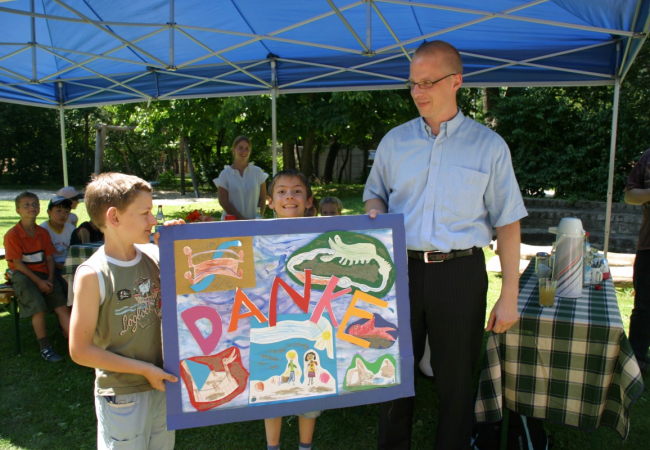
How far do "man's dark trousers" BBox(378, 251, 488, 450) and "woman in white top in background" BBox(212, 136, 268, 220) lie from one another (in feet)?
11.7

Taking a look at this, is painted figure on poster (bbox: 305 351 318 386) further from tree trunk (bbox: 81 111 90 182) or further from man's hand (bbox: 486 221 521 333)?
tree trunk (bbox: 81 111 90 182)

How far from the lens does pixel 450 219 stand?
83.8 inches

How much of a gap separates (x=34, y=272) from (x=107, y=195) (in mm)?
3167

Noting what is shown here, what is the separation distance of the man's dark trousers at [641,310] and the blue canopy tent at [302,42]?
1.59 metres

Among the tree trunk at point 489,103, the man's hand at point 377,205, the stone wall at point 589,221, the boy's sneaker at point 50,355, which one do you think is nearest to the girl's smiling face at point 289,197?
the man's hand at point 377,205

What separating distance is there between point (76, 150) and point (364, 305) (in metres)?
28.6

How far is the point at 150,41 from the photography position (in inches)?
197

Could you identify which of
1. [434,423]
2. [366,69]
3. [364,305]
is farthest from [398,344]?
[366,69]

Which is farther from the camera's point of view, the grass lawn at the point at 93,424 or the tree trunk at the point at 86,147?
the tree trunk at the point at 86,147

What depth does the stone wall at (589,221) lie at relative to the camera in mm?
8843

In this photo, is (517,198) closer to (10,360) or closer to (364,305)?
(364,305)

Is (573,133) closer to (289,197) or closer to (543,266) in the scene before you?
(543,266)

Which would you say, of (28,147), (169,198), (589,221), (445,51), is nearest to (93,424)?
(445,51)

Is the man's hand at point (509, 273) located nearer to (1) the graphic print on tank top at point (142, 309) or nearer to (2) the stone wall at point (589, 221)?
(1) the graphic print on tank top at point (142, 309)
